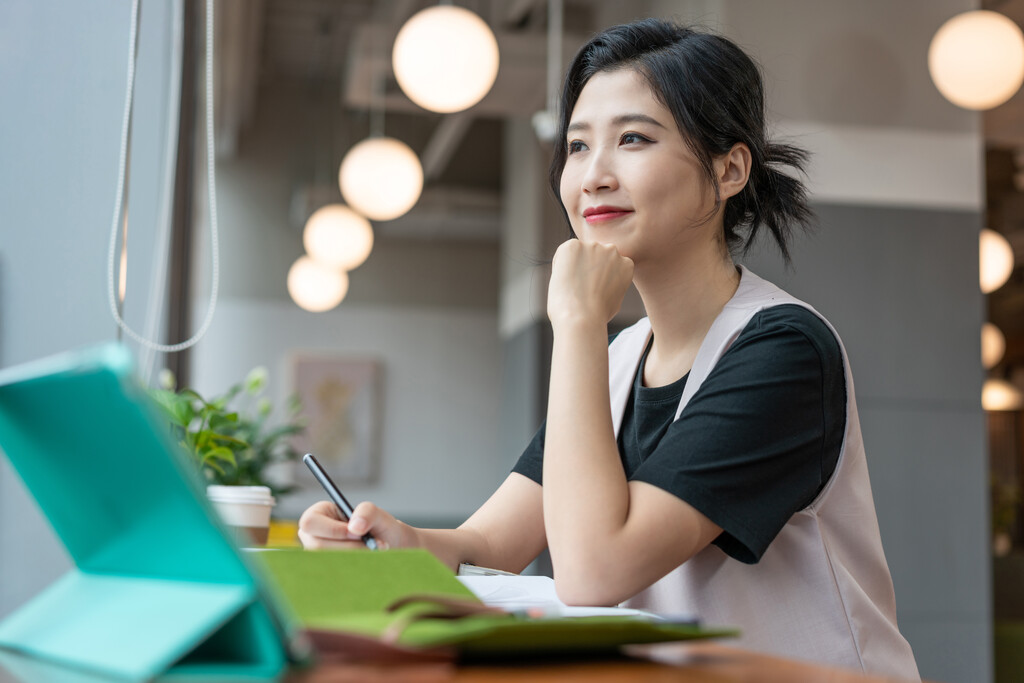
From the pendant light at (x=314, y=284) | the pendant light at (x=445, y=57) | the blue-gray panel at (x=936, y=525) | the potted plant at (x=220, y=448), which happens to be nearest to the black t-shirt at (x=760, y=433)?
the potted plant at (x=220, y=448)

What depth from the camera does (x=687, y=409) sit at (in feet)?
3.61

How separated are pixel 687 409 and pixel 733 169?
0.46 meters

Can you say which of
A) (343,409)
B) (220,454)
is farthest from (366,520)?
(343,409)

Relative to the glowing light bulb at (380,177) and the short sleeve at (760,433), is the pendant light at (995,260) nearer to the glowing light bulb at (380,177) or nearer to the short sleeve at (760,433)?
the glowing light bulb at (380,177)

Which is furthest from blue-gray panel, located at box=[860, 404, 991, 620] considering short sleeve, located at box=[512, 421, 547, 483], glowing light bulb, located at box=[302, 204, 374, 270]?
glowing light bulb, located at box=[302, 204, 374, 270]

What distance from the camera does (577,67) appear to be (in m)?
1.48

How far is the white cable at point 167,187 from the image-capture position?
2.73 metres

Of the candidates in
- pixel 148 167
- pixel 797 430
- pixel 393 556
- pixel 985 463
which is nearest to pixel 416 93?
pixel 148 167

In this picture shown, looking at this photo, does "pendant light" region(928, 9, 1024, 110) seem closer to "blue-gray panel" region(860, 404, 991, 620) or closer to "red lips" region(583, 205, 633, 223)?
"blue-gray panel" region(860, 404, 991, 620)

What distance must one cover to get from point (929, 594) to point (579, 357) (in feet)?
11.9

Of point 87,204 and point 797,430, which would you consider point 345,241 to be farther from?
point 797,430

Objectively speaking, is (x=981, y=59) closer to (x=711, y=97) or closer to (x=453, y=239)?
(x=711, y=97)

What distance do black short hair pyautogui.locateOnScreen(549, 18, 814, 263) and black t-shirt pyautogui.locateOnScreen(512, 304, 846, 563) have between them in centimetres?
Answer: 29

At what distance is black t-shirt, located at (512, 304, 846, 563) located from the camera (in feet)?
3.29
